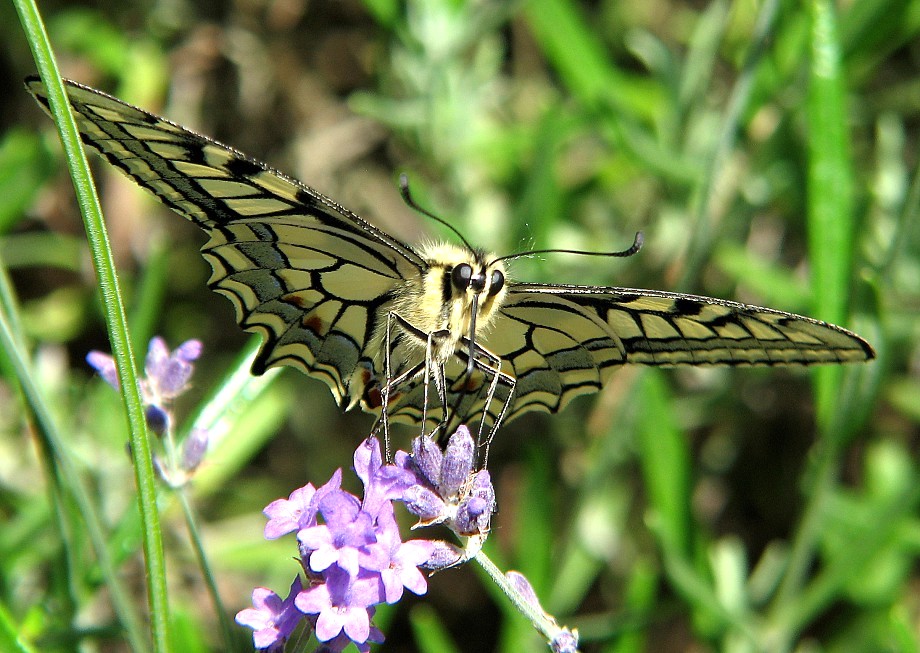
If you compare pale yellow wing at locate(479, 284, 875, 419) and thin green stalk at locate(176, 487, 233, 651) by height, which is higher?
pale yellow wing at locate(479, 284, 875, 419)

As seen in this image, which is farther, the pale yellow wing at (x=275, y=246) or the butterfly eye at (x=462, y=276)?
the butterfly eye at (x=462, y=276)

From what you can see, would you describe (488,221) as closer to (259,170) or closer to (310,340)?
(310,340)

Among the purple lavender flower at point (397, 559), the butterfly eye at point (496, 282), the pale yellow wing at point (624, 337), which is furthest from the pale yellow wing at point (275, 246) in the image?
the purple lavender flower at point (397, 559)

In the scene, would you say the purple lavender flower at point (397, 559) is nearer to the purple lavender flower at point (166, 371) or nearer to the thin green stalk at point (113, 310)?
the thin green stalk at point (113, 310)

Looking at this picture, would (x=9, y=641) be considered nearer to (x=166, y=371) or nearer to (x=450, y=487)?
(x=166, y=371)

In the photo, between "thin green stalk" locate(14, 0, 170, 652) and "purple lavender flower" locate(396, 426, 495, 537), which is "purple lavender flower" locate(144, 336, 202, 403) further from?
"purple lavender flower" locate(396, 426, 495, 537)

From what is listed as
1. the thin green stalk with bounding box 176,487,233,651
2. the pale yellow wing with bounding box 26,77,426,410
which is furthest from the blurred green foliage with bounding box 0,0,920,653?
the thin green stalk with bounding box 176,487,233,651
